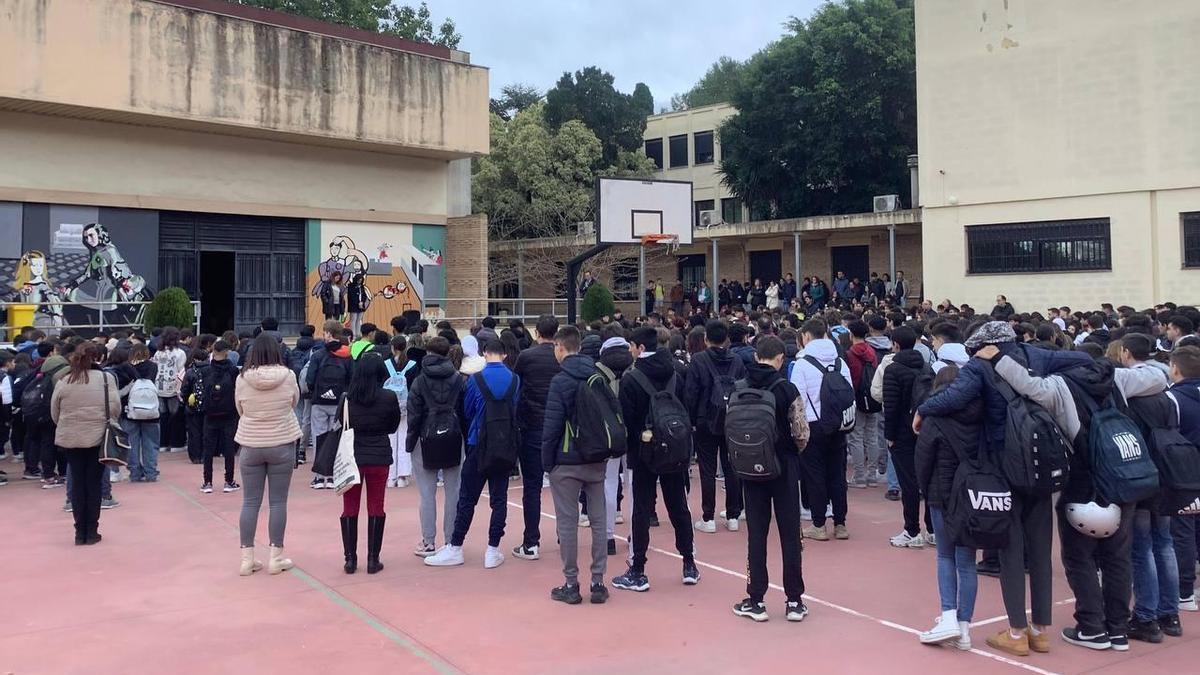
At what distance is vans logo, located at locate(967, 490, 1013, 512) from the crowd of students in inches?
1.0

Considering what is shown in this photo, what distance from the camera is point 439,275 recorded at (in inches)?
1130

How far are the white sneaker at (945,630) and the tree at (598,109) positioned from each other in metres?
37.2

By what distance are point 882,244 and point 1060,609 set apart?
28111mm

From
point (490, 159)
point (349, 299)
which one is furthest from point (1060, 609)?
point (490, 159)

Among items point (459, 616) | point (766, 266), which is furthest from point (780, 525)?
point (766, 266)

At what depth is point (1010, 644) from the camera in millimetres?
5492

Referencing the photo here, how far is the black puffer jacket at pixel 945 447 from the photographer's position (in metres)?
5.46

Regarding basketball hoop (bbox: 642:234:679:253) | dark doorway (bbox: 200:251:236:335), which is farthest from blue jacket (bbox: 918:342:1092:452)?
dark doorway (bbox: 200:251:236:335)

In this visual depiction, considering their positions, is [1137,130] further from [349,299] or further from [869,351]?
[349,299]

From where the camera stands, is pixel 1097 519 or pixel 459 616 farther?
pixel 459 616

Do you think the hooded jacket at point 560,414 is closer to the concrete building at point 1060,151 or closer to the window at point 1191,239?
the concrete building at point 1060,151

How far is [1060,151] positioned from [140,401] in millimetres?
21910

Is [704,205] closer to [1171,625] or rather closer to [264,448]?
[264,448]

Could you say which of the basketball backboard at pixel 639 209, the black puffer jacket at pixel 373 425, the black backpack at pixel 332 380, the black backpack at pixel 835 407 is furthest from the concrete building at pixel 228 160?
the black backpack at pixel 835 407
